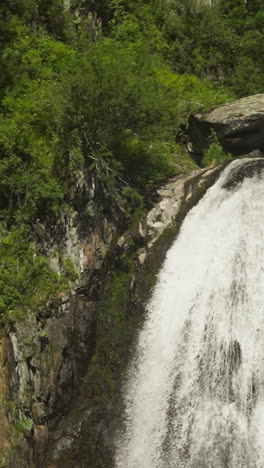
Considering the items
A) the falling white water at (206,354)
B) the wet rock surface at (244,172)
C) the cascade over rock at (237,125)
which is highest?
the cascade over rock at (237,125)

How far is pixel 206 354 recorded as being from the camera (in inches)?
447

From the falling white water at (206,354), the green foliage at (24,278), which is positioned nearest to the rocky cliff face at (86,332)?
the green foliage at (24,278)

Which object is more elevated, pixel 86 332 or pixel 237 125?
pixel 237 125

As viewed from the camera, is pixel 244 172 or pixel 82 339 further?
pixel 244 172

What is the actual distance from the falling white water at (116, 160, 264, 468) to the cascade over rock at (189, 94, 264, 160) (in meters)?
2.72

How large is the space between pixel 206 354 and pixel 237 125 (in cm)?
738

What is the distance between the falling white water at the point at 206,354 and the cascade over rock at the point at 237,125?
2.72 metres

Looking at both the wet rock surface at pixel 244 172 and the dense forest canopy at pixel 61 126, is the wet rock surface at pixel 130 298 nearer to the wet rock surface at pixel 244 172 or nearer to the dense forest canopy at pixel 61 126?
the wet rock surface at pixel 244 172

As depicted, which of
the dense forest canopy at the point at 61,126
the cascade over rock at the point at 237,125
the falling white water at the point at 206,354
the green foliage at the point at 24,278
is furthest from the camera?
the cascade over rock at the point at 237,125

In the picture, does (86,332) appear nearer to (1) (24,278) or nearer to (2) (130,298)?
(2) (130,298)

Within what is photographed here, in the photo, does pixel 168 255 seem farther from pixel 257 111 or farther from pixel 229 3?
pixel 229 3

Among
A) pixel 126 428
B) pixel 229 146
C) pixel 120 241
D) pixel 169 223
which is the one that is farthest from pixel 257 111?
pixel 126 428

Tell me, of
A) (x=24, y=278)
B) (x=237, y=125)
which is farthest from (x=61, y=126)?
(x=237, y=125)

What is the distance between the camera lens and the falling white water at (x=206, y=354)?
34.4 ft
